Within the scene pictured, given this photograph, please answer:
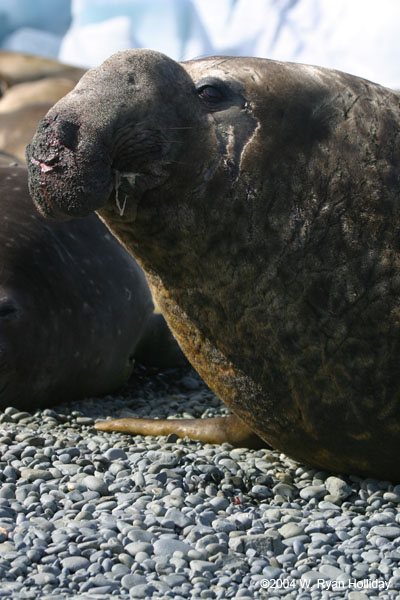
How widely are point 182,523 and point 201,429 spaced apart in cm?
130

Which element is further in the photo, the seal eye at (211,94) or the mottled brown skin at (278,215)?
the seal eye at (211,94)

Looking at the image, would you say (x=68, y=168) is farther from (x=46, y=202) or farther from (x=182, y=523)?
(x=182, y=523)

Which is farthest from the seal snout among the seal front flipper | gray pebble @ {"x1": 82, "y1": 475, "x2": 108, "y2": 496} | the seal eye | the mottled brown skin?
the seal front flipper

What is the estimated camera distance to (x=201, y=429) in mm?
4090

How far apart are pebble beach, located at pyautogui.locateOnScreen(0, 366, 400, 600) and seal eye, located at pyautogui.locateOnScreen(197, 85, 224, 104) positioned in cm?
150

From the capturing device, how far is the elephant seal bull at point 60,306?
15.8ft

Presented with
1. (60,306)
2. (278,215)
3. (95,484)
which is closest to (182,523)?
(95,484)

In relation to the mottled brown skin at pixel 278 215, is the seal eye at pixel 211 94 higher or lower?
higher

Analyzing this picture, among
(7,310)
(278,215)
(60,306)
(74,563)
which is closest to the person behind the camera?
(74,563)

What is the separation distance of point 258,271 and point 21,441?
1.51 m

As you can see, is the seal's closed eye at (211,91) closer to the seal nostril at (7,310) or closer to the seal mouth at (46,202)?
the seal mouth at (46,202)

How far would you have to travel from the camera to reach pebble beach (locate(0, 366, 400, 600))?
2.37 meters

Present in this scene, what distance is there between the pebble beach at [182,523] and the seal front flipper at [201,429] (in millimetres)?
78

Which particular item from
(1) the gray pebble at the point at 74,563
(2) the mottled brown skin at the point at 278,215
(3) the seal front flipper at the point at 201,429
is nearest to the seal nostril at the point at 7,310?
(3) the seal front flipper at the point at 201,429
